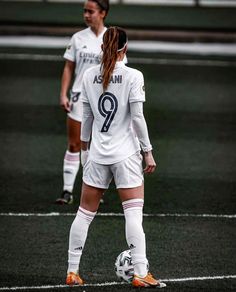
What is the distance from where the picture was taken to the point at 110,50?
24.6ft

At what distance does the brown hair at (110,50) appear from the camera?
7.47m

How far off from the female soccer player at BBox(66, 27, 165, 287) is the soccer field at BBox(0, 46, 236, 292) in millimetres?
410

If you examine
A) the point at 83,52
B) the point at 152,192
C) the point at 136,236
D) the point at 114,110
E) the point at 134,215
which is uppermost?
the point at 83,52

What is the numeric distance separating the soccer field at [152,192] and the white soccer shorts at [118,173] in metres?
0.82

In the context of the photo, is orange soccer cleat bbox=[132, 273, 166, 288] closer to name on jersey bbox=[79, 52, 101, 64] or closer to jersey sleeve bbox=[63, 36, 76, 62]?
name on jersey bbox=[79, 52, 101, 64]

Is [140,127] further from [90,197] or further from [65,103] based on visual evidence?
[65,103]

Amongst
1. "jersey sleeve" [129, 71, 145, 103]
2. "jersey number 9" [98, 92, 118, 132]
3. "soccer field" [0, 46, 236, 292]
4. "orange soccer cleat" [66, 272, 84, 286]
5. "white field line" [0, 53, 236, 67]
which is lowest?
"soccer field" [0, 46, 236, 292]

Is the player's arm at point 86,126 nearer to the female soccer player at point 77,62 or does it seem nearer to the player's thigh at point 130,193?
the player's thigh at point 130,193

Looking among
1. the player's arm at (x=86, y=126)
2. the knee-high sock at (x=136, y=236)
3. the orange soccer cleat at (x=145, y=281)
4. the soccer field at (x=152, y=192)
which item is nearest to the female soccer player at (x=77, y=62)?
the soccer field at (x=152, y=192)

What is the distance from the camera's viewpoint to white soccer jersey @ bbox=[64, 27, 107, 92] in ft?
34.7

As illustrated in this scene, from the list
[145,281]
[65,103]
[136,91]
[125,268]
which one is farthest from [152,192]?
[136,91]

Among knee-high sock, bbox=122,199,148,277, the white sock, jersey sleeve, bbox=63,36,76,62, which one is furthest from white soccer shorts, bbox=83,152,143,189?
the white sock

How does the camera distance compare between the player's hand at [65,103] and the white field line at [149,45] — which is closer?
the player's hand at [65,103]

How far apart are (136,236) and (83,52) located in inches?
142
